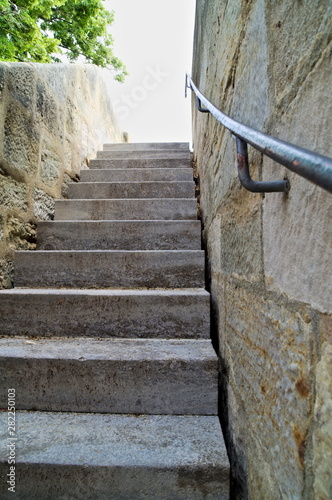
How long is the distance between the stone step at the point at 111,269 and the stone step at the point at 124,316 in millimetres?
273

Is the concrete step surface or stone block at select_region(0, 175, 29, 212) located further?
the concrete step surface

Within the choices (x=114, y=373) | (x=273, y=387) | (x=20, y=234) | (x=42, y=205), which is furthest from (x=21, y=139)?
(x=273, y=387)

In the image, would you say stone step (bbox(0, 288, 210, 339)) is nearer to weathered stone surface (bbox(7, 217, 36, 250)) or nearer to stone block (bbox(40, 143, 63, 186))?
weathered stone surface (bbox(7, 217, 36, 250))

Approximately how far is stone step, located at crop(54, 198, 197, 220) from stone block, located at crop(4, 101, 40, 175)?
0.44 m

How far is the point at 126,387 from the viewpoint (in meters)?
1.16

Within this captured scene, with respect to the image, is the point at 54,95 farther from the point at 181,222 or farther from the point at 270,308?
the point at 270,308

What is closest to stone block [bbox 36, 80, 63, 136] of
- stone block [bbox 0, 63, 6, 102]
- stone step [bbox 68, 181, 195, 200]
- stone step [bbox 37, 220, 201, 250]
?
stone block [bbox 0, 63, 6, 102]

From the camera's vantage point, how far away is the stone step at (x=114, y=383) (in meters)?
1.15

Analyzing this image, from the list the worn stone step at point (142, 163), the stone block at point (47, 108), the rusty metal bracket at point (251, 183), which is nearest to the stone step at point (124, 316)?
the rusty metal bracket at point (251, 183)

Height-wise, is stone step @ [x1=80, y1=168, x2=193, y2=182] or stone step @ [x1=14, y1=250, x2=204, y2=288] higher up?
stone step @ [x1=80, y1=168, x2=193, y2=182]

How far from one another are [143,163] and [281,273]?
2898 mm

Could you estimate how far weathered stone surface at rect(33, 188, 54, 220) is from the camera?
2.13 metres

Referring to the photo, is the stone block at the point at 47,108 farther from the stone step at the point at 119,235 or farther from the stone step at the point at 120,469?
the stone step at the point at 120,469

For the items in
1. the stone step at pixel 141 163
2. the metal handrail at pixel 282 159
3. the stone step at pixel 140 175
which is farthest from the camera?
the stone step at pixel 141 163
